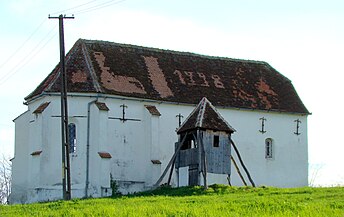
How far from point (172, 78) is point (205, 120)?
6.66 m

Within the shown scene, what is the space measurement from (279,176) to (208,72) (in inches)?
322

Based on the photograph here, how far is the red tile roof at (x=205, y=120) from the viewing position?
4367cm

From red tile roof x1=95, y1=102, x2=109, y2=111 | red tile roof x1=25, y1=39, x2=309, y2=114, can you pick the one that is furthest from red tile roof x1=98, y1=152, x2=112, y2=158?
red tile roof x1=25, y1=39, x2=309, y2=114

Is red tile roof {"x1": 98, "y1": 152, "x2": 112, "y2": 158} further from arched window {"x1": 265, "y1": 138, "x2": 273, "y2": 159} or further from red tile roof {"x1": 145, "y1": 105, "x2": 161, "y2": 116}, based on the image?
arched window {"x1": 265, "y1": 138, "x2": 273, "y2": 159}

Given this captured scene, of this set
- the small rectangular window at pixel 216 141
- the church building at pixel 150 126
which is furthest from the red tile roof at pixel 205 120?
the small rectangular window at pixel 216 141

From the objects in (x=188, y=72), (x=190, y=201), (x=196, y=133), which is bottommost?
(x=190, y=201)

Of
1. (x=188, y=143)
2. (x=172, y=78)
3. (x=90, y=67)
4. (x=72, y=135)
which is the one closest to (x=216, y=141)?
(x=188, y=143)

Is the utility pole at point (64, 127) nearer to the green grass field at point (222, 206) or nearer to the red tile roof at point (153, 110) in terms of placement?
the green grass field at point (222, 206)

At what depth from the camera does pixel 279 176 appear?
168ft

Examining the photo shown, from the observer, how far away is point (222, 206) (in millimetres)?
29047

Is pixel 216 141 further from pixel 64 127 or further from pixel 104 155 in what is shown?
pixel 64 127

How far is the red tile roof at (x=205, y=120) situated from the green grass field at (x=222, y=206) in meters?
6.28

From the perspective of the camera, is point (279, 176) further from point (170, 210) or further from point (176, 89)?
point (170, 210)

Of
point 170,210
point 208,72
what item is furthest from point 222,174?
point 170,210
